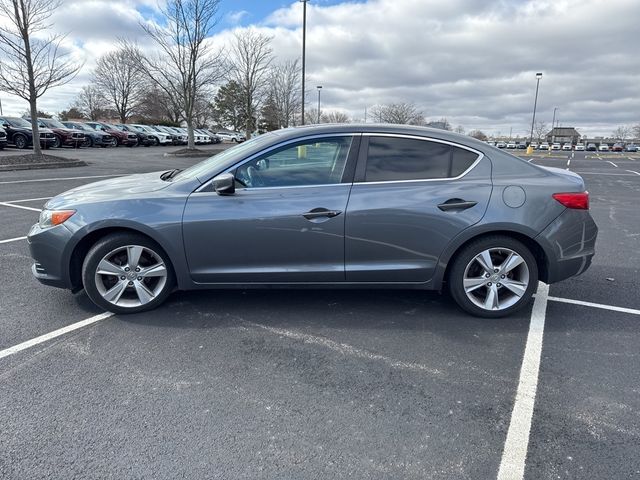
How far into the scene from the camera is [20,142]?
73.6ft

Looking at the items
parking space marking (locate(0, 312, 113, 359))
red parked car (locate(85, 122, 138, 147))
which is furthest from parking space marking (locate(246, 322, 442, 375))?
red parked car (locate(85, 122, 138, 147))

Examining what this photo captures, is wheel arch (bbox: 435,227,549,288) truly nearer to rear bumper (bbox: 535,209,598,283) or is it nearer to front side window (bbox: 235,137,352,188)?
rear bumper (bbox: 535,209,598,283)

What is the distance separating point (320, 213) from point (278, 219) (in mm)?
341

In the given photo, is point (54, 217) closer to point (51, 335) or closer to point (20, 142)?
point (51, 335)

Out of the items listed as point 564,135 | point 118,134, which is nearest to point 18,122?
point 118,134

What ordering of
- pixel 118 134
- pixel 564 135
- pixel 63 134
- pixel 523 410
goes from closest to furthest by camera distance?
pixel 523 410
pixel 63 134
pixel 118 134
pixel 564 135

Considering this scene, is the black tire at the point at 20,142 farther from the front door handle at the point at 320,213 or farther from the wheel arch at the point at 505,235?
the wheel arch at the point at 505,235

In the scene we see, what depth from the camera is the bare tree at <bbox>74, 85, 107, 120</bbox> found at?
192 ft

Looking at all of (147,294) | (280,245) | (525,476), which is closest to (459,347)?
(525,476)

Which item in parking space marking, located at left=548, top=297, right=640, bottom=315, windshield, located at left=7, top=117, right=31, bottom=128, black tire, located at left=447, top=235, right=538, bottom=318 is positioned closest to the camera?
black tire, located at left=447, top=235, right=538, bottom=318

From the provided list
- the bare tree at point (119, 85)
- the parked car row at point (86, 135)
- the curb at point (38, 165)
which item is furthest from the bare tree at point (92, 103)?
the curb at point (38, 165)

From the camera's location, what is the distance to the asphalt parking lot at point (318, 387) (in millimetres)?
2189

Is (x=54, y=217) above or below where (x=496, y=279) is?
above

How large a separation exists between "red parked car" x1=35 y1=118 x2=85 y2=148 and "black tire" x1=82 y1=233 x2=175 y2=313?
25.7 meters
